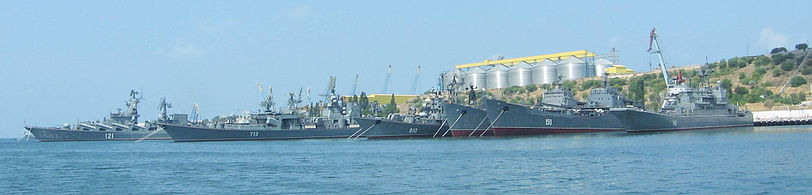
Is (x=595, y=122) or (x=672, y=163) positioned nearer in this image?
(x=672, y=163)

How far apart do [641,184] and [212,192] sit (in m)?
17.7

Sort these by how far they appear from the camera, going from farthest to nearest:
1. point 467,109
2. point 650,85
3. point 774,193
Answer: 1. point 650,85
2. point 467,109
3. point 774,193

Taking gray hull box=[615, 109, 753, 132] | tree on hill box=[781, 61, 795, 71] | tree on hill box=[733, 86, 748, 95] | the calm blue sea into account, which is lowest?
the calm blue sea

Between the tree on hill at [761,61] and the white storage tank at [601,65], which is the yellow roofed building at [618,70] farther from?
the tree on hill at [761,61]

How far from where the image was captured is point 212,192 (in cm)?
3609

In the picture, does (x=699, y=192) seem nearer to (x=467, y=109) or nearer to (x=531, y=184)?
(x=531, y=184)

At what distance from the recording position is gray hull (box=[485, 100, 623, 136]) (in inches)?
3297

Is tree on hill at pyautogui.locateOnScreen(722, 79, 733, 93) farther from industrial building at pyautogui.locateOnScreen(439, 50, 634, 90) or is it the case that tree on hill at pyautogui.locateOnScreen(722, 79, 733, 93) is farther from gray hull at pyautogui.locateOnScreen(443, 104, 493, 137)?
gray hull at pyautogui.locateOnScreen(443, 104, 493, 137)

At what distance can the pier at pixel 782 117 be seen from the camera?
358 ft


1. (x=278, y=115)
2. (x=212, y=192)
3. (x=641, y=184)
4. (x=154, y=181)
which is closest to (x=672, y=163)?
(x=641, y=184)

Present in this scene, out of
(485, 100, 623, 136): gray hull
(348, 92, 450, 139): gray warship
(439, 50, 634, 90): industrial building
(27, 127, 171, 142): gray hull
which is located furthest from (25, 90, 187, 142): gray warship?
(439, 50, 634, 90): industrial building

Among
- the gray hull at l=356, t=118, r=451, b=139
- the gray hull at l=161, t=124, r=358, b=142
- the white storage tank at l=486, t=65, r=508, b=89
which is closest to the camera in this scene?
the gray hull at l=356, t=118, r=451, b=139

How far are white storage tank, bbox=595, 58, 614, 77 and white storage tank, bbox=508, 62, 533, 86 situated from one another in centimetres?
1469

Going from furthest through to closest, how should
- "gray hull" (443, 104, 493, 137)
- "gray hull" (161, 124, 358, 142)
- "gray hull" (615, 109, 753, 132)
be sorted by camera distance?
"gray hull" (161, 124, 358, 142), "gray hull" (615, 109, 753, 132), "gray hull" (443, 104, 493, 137)
